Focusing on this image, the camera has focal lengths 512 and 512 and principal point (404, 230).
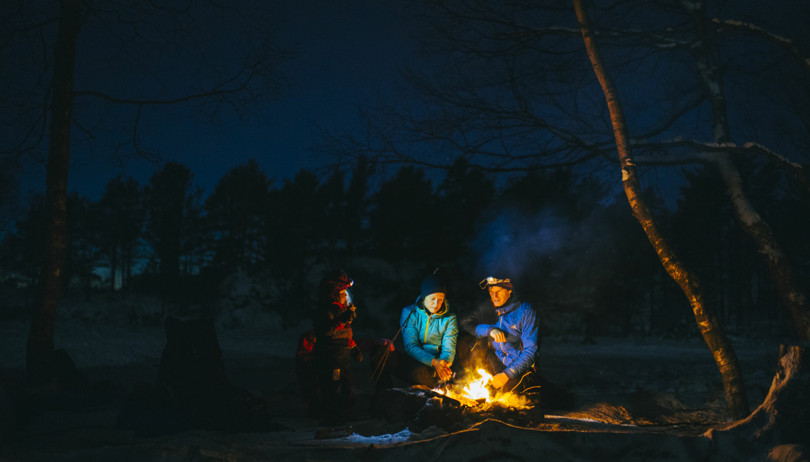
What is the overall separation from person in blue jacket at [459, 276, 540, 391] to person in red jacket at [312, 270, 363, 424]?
1696 millimetres

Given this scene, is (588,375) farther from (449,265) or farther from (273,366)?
(449,265)

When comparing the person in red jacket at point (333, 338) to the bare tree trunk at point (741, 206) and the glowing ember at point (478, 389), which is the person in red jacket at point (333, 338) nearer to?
the glowing ember at point (478, 389)

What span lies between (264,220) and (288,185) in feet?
7.57

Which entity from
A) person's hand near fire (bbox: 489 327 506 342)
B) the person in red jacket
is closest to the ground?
the person in red jacket

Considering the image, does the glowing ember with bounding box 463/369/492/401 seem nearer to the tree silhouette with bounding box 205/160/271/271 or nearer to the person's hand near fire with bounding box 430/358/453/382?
the person's hand near fire with bounding box 430/358/453/382

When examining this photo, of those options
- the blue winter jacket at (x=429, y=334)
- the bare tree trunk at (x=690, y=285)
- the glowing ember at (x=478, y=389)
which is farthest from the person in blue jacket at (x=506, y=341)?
the bare tree trunk at (x=690, y=285)

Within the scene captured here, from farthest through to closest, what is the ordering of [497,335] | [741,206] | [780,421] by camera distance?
[741,206]
[497,335]
[780,421]

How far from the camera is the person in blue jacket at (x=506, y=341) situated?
229 inches

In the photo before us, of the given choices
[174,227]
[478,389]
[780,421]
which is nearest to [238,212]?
[174,227]

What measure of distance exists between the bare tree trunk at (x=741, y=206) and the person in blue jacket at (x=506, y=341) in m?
3.64

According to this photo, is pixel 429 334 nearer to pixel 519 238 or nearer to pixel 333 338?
pixel 333 338

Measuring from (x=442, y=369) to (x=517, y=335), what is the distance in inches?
40.1

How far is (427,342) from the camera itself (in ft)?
20.9

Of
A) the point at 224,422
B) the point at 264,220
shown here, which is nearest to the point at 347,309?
the point at 224,422
